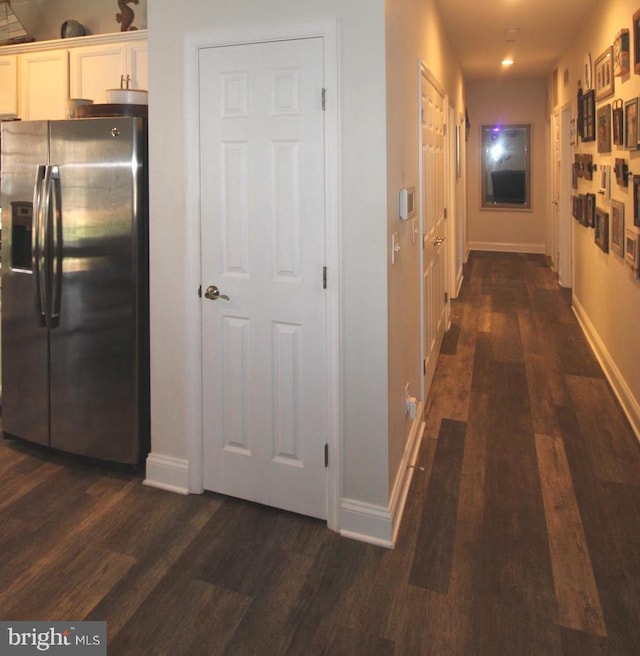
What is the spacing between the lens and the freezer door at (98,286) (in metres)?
2.61

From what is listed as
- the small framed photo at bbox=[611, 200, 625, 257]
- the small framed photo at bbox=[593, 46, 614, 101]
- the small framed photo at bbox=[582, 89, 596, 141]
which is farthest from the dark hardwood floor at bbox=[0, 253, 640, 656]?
the small framed photo at bbox=[582, 89, 596, 141]

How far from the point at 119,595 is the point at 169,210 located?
153 cm

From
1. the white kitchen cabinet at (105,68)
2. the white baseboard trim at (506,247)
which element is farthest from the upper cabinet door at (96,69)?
the white baseboard trim at (506,247)

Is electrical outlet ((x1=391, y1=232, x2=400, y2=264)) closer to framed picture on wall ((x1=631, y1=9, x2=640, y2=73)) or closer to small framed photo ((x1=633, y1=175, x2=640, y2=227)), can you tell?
small framed photo ((x1=633, y1=175, x2=640, y2=227))

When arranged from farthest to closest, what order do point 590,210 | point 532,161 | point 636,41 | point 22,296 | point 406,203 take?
point 532,161 < point 590,210 < point 636,41 < point 22,296 < point 406,203

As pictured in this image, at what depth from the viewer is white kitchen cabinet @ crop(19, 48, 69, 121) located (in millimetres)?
3486

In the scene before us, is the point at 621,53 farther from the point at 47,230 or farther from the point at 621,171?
the point at 47,230

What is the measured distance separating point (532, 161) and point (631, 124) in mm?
6711

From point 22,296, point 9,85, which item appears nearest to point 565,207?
point 9,85

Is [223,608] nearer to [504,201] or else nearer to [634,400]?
[634,400]

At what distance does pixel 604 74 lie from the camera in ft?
13.8

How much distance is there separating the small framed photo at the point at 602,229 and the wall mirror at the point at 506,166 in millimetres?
5493

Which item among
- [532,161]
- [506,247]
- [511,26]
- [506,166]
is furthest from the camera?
[506,247]

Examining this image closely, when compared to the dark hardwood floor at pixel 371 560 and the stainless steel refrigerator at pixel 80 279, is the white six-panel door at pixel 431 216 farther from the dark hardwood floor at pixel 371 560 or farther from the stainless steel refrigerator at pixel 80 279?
the stainless steel refrigerator at pixel 80 279
